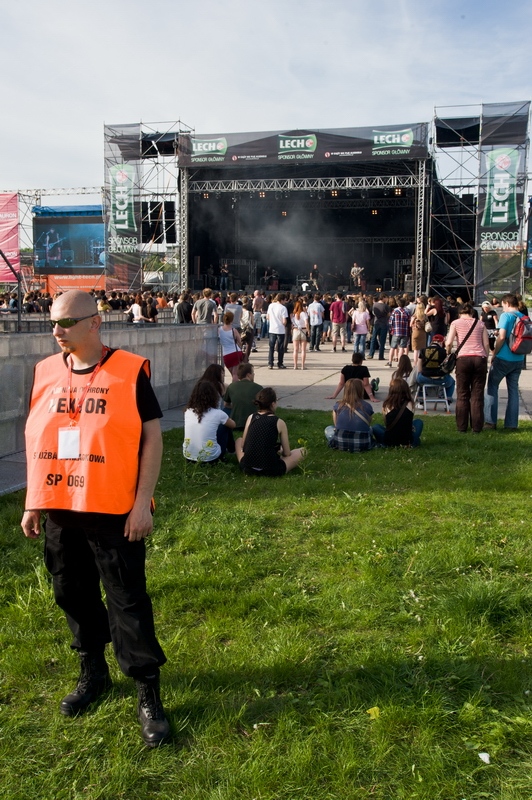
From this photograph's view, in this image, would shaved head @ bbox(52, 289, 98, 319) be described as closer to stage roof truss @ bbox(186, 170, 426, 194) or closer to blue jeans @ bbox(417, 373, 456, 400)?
blue jeans @ bbox(417, 373, 456, 400)

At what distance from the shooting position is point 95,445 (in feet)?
9.09

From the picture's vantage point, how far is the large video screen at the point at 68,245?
3628cm

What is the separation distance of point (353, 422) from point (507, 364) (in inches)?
97.2

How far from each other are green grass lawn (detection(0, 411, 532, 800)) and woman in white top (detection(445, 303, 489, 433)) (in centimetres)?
328

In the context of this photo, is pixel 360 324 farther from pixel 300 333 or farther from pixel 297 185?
pixel 297 185

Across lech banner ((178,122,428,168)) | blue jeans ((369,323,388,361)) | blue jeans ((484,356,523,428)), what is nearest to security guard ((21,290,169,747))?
blue jeans ((484,356,523,428))

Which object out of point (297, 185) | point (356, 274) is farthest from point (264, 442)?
point (356, 274)

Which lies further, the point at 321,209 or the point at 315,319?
the point at 321,209

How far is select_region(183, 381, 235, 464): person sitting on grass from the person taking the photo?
703 centimetres

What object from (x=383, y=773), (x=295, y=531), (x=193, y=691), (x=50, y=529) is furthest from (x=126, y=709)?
(x=295, y=531)

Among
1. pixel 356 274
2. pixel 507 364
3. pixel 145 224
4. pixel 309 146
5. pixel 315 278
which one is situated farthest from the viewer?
pixel 315 278

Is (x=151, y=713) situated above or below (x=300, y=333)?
below

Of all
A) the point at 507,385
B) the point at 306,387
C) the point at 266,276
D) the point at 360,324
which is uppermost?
the point at 266,276

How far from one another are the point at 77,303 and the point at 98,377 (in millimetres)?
315
